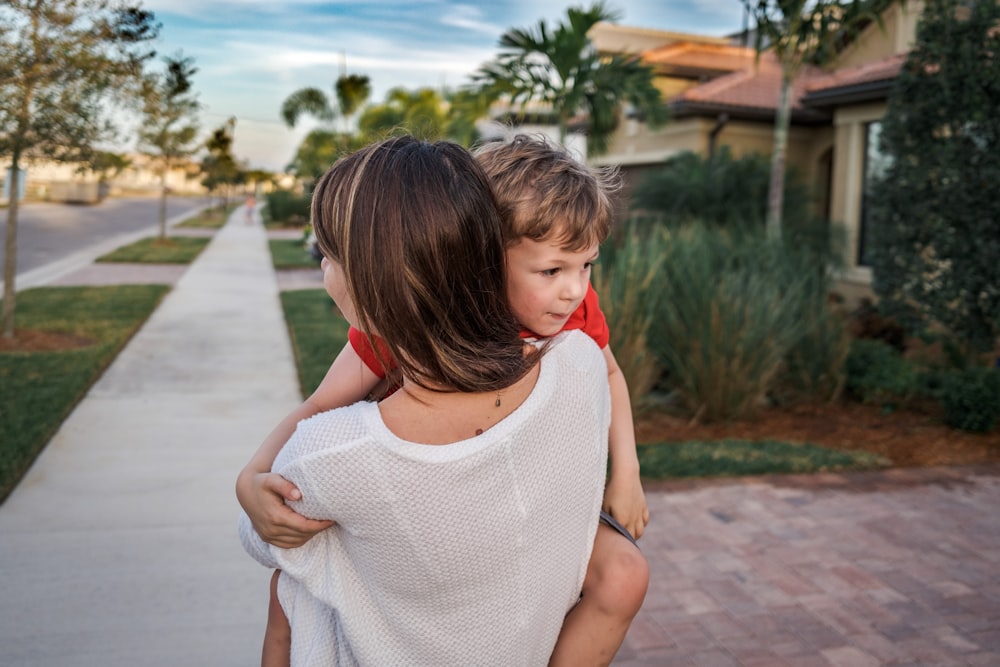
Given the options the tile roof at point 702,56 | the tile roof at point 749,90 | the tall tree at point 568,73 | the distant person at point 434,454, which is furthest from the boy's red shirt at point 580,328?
the tile roof at point 702,56

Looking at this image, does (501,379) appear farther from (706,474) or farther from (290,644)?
(706,474)

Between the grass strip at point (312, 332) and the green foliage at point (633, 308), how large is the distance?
2423 mm

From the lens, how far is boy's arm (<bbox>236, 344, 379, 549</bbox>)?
1.53m

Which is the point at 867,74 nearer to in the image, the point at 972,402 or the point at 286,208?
the point at 972,402

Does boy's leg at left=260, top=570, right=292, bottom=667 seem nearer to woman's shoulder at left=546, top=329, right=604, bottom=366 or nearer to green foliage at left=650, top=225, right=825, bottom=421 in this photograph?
woman's shoulder at left=546, top=329, right=604, bottom=366

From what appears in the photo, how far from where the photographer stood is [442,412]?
153cm

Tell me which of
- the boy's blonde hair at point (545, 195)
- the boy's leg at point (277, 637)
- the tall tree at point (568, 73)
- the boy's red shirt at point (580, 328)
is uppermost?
the tall tree at point (568, 73)

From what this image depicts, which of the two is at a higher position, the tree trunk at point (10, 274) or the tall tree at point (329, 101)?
the tall tree at point (329, 101)

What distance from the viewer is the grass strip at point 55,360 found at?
5.51 m

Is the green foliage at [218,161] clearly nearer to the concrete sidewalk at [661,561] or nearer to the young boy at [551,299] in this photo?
the concrete sidewalk at [661,561]

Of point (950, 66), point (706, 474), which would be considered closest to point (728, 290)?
point (706, 474)

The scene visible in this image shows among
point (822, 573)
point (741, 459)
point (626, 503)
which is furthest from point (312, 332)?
point (626, 503)

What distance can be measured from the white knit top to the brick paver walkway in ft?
5.93

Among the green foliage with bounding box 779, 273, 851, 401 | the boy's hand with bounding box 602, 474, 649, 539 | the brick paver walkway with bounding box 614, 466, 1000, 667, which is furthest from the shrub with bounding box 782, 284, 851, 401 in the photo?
the boy's hand with bounding box 602, 474, 649, 539
